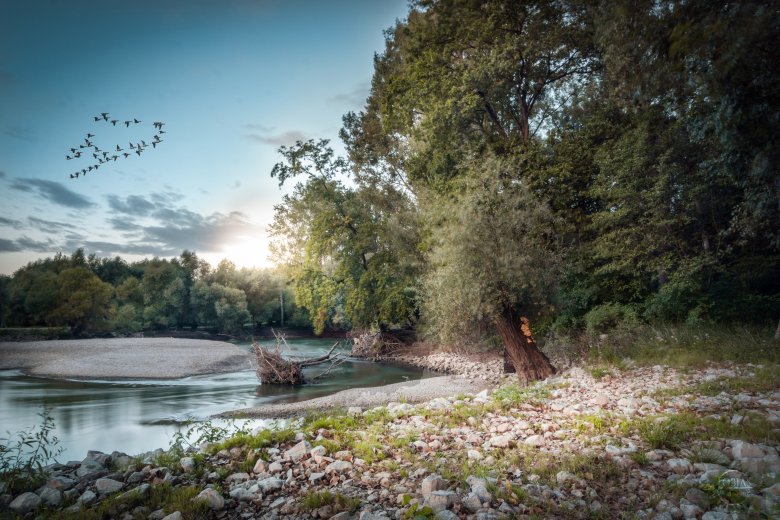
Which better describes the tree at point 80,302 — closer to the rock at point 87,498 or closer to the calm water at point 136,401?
the calm water at point 136,401

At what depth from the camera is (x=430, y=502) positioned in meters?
4.57

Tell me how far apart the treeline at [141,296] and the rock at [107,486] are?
144 ft

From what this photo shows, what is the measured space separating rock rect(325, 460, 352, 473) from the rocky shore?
0.02 m

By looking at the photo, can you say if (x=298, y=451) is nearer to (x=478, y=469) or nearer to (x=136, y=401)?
(x=478, y=469)

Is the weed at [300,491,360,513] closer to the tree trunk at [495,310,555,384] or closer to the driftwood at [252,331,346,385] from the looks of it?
the tree trunk at [495,310,555,384]

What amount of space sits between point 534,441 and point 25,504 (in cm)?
730

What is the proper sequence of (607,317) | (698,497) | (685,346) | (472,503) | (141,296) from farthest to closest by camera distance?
(141,296)
(607,317)
(685,346)
(472,503)
(698,497)

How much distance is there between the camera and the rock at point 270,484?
214 inches

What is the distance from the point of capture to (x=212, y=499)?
511 cm

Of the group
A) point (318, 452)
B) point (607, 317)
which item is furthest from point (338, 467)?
point (607, 317)

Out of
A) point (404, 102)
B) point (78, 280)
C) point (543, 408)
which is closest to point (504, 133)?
point (404, 102)

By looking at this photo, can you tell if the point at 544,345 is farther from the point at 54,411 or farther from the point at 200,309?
the point at 200,309

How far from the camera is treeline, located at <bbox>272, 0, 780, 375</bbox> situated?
39.1 ft

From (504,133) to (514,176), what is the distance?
3869mm
